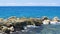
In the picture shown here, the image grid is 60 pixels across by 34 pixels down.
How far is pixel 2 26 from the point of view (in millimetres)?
10148

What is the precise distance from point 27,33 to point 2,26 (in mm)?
1196

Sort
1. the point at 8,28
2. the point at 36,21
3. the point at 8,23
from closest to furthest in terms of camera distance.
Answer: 1. the point at 8,28
2. the point at 8,23
3. the point at 36,21

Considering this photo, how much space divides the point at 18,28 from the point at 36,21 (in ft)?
5.47

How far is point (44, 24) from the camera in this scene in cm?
1227

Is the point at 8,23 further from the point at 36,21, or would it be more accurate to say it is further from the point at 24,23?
the point at 36,21

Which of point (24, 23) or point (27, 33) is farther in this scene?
point (24, 23)

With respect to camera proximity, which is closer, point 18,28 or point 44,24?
point 18,28

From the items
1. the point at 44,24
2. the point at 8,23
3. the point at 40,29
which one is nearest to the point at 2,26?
the point at 8,23

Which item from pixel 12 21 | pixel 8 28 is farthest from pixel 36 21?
pixel 8 28

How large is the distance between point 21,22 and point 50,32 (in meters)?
1.57

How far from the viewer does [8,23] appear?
10414mm

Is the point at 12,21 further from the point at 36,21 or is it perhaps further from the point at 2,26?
the point at 36,21

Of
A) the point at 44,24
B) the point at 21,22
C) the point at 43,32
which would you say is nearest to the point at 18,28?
the point at 21,22

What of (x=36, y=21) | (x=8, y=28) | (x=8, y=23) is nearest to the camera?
(x=8, y=28)
